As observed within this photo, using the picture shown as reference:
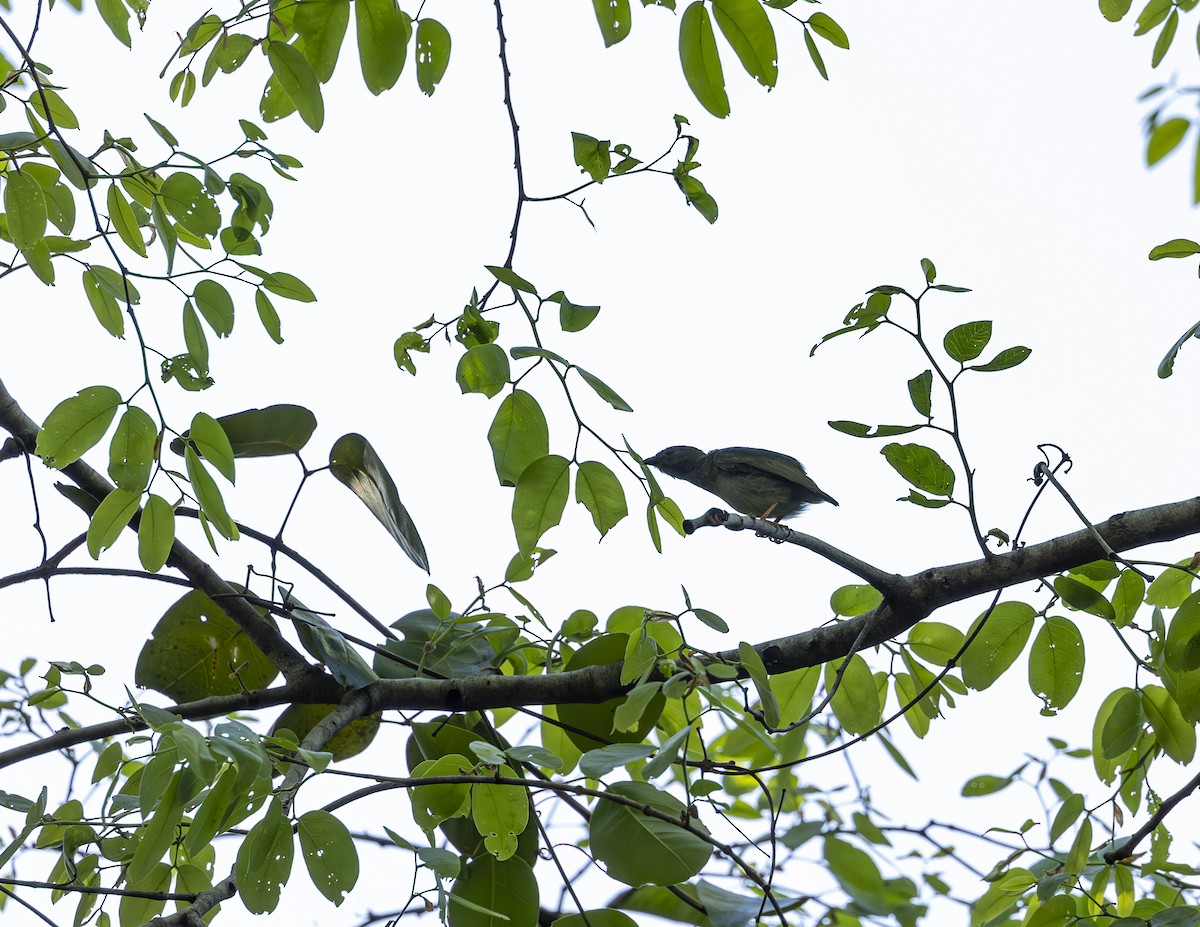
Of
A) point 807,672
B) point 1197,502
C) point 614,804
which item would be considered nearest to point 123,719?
point 614,804

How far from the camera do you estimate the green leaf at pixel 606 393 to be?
6.18ft

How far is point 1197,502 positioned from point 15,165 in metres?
2.51

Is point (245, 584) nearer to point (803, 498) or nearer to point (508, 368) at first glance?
point (508, 368)

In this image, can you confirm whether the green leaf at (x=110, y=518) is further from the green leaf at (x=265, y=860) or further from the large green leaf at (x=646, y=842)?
the large green leaf at (x=646, y=842)

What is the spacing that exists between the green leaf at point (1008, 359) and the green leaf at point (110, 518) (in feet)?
5.67

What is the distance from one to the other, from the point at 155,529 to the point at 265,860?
2.49ft

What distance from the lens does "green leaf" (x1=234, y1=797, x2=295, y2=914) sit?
5.27ft

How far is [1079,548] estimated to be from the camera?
206cm

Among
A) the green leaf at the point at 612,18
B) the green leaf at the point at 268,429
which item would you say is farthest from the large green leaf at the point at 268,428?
the green leaf at the point at 612,18

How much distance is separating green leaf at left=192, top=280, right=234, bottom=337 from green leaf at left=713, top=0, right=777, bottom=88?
1202 mm

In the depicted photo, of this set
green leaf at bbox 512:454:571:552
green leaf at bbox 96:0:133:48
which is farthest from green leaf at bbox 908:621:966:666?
green leaf at bbox 96:0:133:48

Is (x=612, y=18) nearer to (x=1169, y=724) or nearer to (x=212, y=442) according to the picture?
(x=212, y=442)

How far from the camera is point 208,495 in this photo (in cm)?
199

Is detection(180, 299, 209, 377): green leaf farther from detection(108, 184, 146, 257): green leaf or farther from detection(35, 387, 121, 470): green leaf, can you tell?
detection(108, 184, 146, 257): green leaf
